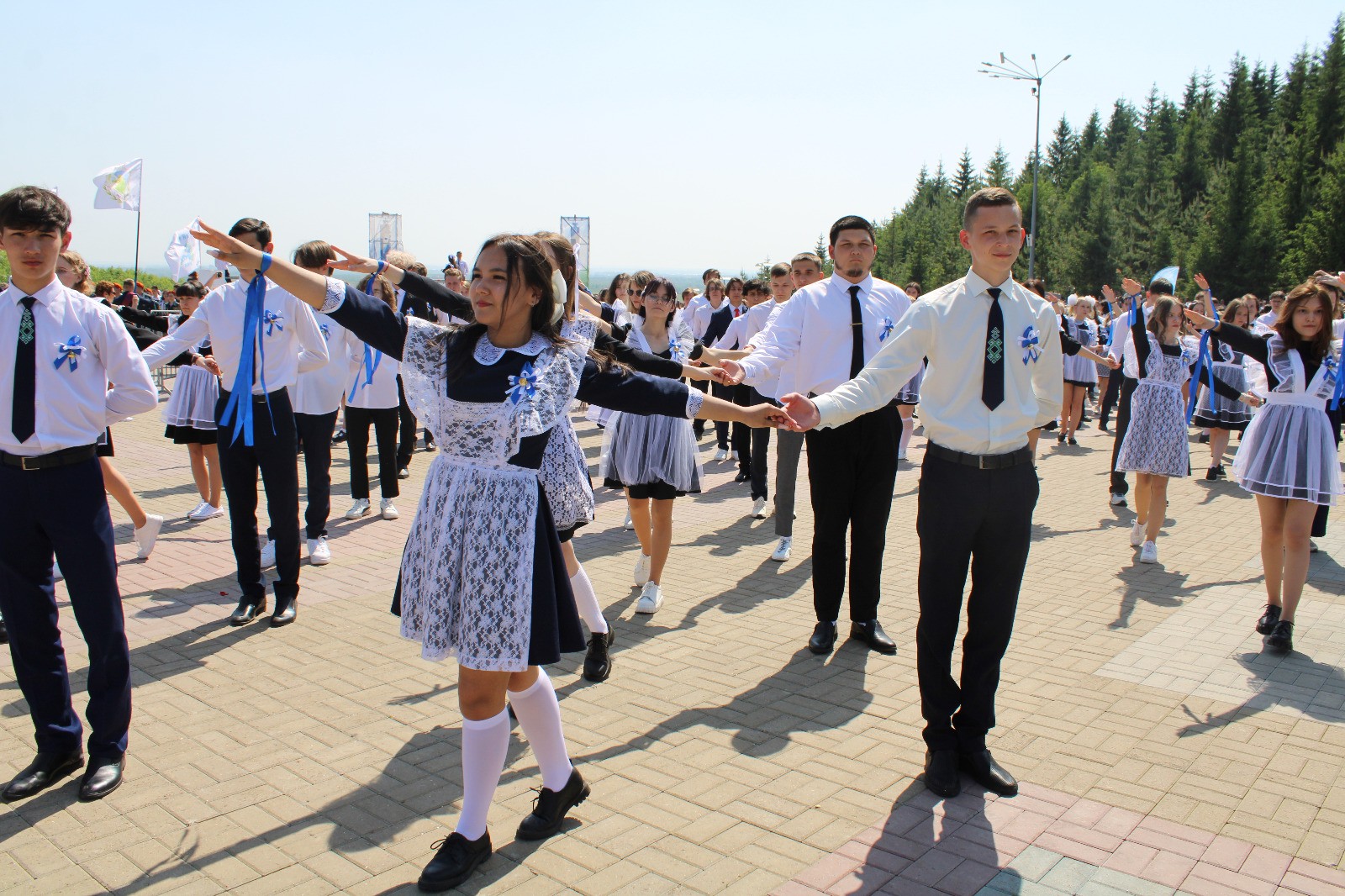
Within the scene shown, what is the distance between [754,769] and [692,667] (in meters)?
1.31

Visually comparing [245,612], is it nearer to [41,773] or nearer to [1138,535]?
[41,773]

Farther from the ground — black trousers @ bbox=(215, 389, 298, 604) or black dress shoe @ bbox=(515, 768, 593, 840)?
black trousers @ bbox=(215, 389, 298, 604)

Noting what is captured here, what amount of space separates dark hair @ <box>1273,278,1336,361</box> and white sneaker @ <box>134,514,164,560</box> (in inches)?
322

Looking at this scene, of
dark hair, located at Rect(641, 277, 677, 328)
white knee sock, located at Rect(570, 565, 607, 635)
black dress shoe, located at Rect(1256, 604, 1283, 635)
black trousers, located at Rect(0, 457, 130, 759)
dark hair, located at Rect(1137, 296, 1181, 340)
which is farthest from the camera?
dark hair, located at Rect(1137, 296, 1181, 340)

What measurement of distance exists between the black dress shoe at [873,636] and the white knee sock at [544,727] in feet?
8.64

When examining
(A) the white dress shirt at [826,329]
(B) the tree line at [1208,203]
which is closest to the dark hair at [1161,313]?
(A) the white dress shirt at [826,329]

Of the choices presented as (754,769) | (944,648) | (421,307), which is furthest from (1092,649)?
(421,307)

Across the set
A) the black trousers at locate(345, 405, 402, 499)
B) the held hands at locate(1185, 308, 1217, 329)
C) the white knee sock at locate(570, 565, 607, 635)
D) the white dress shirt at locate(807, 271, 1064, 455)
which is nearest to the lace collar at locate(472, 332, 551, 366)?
the white dress shirt at locate(807, 271, 1064, 455)

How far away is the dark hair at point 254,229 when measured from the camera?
234 inches

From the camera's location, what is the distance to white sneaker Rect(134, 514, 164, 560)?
765 cm

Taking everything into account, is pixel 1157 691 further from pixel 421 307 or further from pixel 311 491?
pixel 421 307

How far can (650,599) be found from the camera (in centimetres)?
653

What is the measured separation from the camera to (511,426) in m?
3.34

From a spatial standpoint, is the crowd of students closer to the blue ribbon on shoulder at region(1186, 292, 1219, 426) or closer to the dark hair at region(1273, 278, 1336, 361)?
the dark hair at region(1273, 278, 1336, 361)
